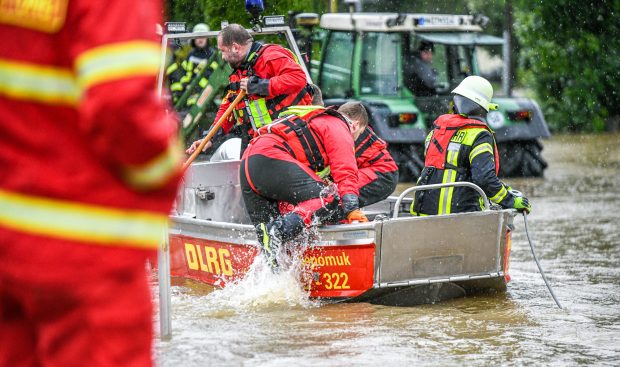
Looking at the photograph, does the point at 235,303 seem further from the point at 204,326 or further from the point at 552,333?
the point at 552,333

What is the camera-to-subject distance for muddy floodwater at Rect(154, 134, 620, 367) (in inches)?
230

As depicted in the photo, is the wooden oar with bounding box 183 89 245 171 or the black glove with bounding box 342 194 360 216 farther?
the wooden oar with bounding box 183 89 245 171

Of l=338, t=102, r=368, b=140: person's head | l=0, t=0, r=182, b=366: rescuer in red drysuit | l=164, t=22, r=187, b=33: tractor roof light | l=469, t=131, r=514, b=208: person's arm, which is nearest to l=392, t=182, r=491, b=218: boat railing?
l=469, t=131, r=514, b=208: person's arm

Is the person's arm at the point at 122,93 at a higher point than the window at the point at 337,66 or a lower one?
lower

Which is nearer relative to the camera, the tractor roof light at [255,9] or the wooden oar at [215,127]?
the wooden oar at [215,127]

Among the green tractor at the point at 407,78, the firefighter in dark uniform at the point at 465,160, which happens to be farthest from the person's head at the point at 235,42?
the green tractor at the point at 407,78

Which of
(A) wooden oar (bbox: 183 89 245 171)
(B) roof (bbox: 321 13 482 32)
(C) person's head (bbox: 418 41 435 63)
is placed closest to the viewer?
(A) wooden oar (bbox: 183 89 245 171)

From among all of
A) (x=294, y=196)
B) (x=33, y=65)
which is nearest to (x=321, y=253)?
(x=294, y=196)

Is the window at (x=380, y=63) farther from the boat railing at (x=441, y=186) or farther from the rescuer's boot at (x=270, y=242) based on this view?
the rescuer's boot at (x=270, y=242)

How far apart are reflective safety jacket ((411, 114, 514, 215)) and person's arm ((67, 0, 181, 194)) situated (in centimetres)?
533

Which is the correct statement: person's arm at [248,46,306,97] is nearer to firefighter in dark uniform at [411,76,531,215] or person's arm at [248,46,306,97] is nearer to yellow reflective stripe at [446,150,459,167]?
firefighter in dark uniform at [411,76,531,215]

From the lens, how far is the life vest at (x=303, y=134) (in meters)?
7.45

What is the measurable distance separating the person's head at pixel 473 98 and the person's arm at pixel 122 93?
5615mm

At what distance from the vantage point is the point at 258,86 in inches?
331
